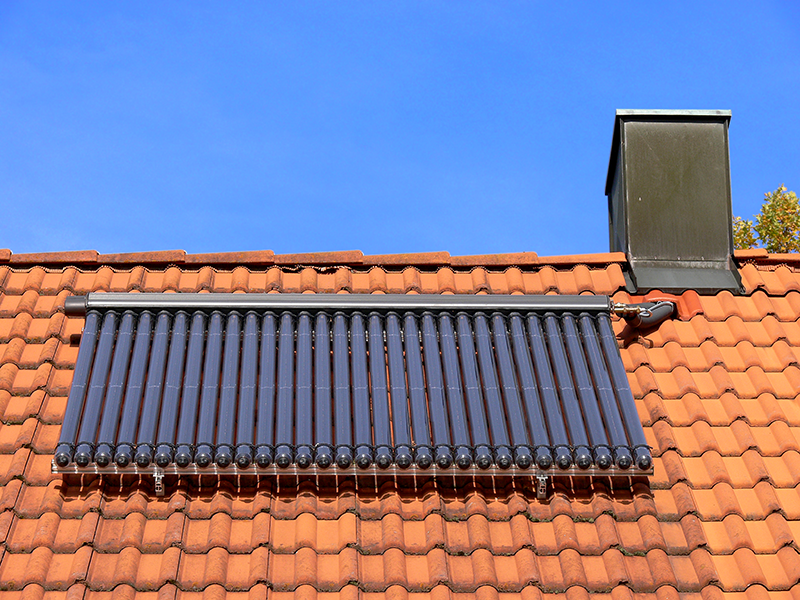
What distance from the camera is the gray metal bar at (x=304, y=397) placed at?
499 centimetres

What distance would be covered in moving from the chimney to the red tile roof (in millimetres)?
1081

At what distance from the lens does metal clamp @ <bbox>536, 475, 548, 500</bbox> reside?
16.8 ft

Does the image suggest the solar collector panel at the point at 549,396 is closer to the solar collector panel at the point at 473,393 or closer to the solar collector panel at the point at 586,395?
the solar collector panel at the point at 586,395

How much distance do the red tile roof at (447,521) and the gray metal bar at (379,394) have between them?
36 centimetres

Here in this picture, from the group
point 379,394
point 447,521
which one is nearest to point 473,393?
point 379,394

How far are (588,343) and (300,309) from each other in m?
1.96

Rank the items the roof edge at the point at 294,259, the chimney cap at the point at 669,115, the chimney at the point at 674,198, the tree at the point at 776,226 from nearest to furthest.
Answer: the roof edge at the point at 294,259
the chimney at the point at 674,198
the chimney cap at the point at 669,115
the tree at the point at 776,226

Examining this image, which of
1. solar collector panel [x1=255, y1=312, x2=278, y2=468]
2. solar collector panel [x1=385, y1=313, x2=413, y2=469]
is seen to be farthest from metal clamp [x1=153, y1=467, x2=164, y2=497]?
solar collector panel [x1=385, y1=313, x2=413, y2=469]

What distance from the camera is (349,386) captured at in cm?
552

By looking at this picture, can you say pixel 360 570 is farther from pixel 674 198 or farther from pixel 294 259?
pixel 674 198

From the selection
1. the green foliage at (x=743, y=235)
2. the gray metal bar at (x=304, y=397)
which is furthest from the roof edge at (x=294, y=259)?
the green foliage at (x=743, y=235)

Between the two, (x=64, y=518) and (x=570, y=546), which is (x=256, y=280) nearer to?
(x=64, y=518)

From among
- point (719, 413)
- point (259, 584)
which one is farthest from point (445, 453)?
point (719, 413)

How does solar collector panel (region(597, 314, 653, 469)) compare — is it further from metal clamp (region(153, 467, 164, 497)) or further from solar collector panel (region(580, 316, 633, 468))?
metal clamp (region(153, 467, 164, 497))
